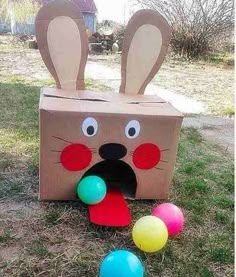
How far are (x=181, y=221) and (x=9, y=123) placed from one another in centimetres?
176

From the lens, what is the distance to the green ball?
1.64 m

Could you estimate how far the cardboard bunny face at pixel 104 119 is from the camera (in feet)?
5.31

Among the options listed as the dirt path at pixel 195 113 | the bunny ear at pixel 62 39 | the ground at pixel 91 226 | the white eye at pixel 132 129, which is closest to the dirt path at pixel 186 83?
the dirt path at pixel 195 113

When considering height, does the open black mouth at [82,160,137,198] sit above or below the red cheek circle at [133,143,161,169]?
below

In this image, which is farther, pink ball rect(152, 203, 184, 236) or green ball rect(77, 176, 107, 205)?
green ball rect(77, 176, 107, 205)

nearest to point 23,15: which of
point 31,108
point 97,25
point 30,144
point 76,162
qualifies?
point 97,25

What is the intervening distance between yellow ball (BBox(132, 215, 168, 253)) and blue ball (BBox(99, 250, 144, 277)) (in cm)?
20

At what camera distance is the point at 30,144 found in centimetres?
242

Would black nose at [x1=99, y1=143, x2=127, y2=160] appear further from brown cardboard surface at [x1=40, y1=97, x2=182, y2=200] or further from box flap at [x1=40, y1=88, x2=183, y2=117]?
box flap at [x1=40, y1=88, x2=183, y2=117]

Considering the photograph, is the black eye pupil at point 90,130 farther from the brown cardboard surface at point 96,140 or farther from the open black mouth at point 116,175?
the open black mouth at point 116,175

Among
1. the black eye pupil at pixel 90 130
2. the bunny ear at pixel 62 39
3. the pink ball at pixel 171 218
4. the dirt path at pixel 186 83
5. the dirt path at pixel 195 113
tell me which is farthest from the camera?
the dirt path at pixel 186 83

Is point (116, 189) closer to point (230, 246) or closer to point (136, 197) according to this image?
point (136, 197)

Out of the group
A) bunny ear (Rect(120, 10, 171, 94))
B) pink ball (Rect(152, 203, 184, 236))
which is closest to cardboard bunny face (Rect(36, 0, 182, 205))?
bunny ear (Rect(120, 10, 171, 94))

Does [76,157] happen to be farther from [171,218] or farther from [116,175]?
[171,218]
